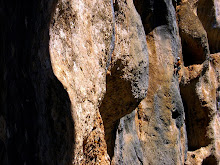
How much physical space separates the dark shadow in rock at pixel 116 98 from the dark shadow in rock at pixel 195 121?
0.96 metres

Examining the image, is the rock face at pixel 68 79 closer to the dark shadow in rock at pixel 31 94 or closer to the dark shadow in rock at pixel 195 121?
the dark shadow in rock at pixel 31 94

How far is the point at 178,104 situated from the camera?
1.47 metres

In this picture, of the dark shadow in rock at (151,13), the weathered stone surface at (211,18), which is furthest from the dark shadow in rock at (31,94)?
the weathered stone surface at (211,18)

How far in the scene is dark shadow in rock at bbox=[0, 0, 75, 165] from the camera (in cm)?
58

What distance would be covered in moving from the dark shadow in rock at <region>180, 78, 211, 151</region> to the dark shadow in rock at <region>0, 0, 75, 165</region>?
1.32 m

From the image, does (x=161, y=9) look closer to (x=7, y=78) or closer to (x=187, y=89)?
(x=187, y=89)

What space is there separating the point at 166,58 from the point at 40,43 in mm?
948

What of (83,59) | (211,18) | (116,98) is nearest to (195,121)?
(211,18)

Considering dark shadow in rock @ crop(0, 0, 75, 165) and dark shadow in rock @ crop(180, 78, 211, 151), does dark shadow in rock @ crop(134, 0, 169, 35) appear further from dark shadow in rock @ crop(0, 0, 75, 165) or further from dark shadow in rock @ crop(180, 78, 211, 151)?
dark shadow in rock @ crop(0, 0, 75, 165)

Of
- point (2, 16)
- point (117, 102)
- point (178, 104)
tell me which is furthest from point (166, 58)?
point (2, 16)

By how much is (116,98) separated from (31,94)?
13.6 inches

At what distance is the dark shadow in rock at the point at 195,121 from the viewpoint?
185 centimetres

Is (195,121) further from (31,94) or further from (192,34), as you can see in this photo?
(31,94)

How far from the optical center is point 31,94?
63 centimetres
